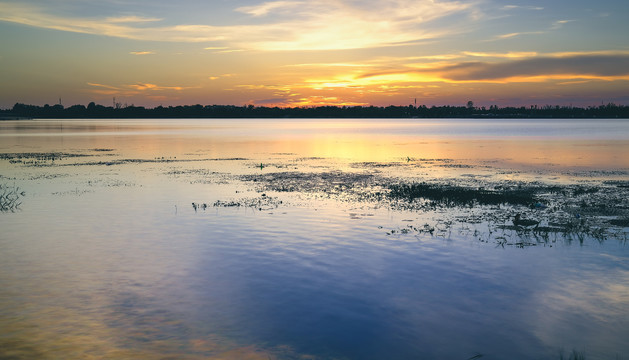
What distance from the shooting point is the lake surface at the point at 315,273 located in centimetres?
1052

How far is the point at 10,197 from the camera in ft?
93.5

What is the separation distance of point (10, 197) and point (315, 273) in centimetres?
2321

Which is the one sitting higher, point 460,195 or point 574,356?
point 460,195

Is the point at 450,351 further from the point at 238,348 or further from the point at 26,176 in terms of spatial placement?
the point at 26,176

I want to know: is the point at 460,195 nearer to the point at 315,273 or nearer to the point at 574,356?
the point at 315,273

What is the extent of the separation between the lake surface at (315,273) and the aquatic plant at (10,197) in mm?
291

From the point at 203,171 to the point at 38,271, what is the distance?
27977mm

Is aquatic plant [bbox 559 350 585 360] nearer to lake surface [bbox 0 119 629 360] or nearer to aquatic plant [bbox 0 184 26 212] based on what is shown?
lake surface [bbox 0 119 629 360]

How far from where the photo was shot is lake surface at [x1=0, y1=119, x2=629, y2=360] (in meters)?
10.5

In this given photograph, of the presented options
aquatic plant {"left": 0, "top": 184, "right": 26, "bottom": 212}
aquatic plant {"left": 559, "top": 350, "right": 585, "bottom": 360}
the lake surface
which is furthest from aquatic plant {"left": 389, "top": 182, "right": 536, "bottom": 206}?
aquatic plant {"left": 0, "top": 184, "right": 26, "bottom": 212}

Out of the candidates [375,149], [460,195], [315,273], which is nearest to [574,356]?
[315,273]

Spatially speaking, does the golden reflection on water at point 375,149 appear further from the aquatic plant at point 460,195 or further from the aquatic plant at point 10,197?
the aquatic plant at point 10,197

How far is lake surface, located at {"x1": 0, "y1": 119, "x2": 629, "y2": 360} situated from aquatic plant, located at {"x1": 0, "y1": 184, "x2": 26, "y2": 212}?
0.96 feet

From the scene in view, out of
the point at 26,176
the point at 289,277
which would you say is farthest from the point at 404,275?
the point at 26,176
